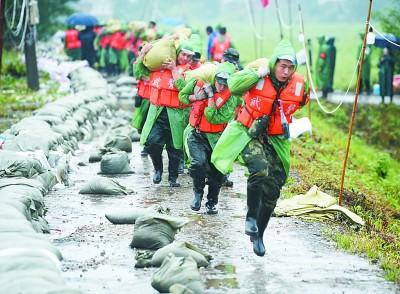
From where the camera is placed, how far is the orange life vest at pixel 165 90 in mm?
12211

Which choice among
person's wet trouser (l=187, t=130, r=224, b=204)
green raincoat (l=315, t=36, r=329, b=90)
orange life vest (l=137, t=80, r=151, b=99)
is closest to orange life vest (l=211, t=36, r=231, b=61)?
green raincoat (l=315, t=36, r=329, b=90)

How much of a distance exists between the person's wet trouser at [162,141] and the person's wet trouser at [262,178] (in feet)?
11.7

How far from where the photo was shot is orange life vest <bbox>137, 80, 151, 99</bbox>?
13.9 meters

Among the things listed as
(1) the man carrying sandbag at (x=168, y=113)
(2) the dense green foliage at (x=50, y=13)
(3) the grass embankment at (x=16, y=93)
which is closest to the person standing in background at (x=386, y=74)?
(3) the grass embankment at (x=16, y=93)

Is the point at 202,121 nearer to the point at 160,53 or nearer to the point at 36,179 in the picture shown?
the point at 160,53

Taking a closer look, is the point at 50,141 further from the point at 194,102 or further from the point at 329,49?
the point at 329,49

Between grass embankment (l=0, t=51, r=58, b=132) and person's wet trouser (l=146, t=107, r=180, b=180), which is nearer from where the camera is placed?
person's wet trouser (l=146, t=107, r=180, b=180)

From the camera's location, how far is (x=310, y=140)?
1844cm

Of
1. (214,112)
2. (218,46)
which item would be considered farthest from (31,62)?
(214,112)

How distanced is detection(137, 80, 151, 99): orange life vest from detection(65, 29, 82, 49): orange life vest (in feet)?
65.0

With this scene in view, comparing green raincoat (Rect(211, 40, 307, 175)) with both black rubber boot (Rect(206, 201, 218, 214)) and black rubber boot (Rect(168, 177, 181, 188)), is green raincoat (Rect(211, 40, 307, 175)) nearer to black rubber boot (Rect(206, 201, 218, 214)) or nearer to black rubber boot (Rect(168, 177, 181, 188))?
black rubber boot (Rect(206, 201, 218, 214))

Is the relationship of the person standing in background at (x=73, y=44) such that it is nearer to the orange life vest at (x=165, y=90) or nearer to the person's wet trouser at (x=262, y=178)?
the orange life vest at (x=165, y=90)

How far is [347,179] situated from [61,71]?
13.8 meters

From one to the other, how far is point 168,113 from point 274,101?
375 centimetres
